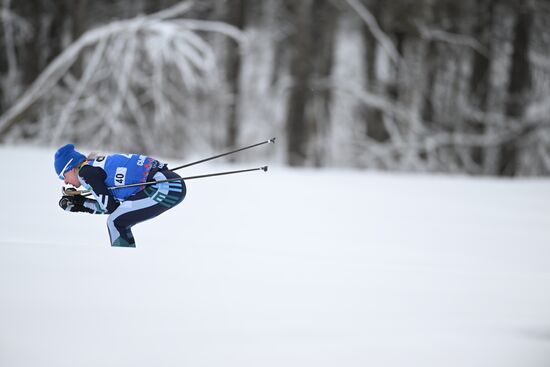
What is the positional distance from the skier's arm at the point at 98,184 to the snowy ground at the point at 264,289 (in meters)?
0.45

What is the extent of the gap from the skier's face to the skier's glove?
3.0 inches

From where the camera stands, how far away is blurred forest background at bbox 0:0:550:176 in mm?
9797

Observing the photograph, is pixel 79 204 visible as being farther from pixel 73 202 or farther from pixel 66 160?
pixel 66 160

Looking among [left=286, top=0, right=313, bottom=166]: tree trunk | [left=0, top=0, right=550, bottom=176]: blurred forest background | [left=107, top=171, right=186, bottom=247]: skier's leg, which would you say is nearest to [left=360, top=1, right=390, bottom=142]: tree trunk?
[left=0, top=0, right=550, bottom=176]: blurred forest background

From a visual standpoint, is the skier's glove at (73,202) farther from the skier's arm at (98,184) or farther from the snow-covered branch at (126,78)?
the snow-covered branch at (126,78)

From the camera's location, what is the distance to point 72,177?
2.90 m

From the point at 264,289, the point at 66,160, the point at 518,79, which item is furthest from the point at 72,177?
the point at 518,79

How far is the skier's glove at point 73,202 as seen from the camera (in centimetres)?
285

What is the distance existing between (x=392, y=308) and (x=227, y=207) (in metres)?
2.70

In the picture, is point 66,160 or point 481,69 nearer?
point 66,160

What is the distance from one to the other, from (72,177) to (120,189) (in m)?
0.28

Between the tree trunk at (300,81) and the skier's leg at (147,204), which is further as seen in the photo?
the tree trunk at (300,81)

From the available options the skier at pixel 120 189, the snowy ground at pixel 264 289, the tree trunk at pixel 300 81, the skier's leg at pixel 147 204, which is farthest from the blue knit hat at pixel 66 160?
the tree trunk at pixel 300 81

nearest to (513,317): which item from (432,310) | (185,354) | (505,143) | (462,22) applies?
(432,310)
